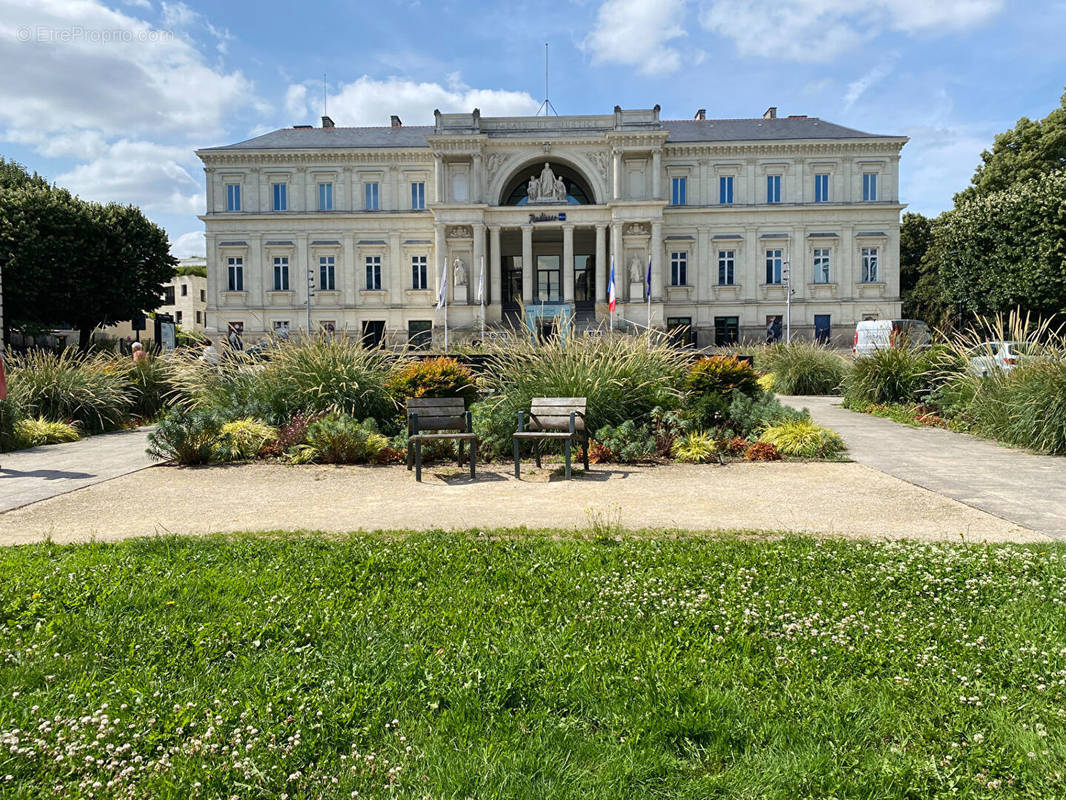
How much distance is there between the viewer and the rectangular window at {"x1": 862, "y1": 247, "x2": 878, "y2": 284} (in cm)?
5194

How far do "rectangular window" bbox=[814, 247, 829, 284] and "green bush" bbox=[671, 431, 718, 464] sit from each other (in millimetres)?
46533

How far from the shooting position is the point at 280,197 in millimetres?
53531

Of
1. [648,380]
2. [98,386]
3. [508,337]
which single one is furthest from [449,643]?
[98,386]

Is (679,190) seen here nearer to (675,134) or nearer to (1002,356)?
(675,134)

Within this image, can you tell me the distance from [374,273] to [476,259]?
8723mm

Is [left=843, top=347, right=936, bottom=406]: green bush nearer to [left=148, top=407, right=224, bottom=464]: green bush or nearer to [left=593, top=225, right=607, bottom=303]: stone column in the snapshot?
[left=148, top=407, right=224, bottom=464]: green bush

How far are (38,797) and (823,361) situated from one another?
76.0 feet

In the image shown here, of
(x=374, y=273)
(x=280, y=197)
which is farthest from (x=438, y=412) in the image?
(x=280, y=197)

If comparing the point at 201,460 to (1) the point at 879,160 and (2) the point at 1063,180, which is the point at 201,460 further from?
(1) the point at 879,160

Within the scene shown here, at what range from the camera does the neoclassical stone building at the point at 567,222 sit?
5069 centimetres

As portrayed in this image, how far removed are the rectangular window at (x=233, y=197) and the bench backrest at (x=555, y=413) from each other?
51041 millimetres

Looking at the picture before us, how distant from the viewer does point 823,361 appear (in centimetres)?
2269

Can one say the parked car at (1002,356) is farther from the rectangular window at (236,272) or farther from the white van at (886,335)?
the rectangular window at (236,272)

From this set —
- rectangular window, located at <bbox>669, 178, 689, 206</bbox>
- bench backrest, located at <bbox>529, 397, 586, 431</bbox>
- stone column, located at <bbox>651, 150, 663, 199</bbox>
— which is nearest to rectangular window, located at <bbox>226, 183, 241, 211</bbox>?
stone column, located at <bbox>651, 150, 663, 199</bbox>
